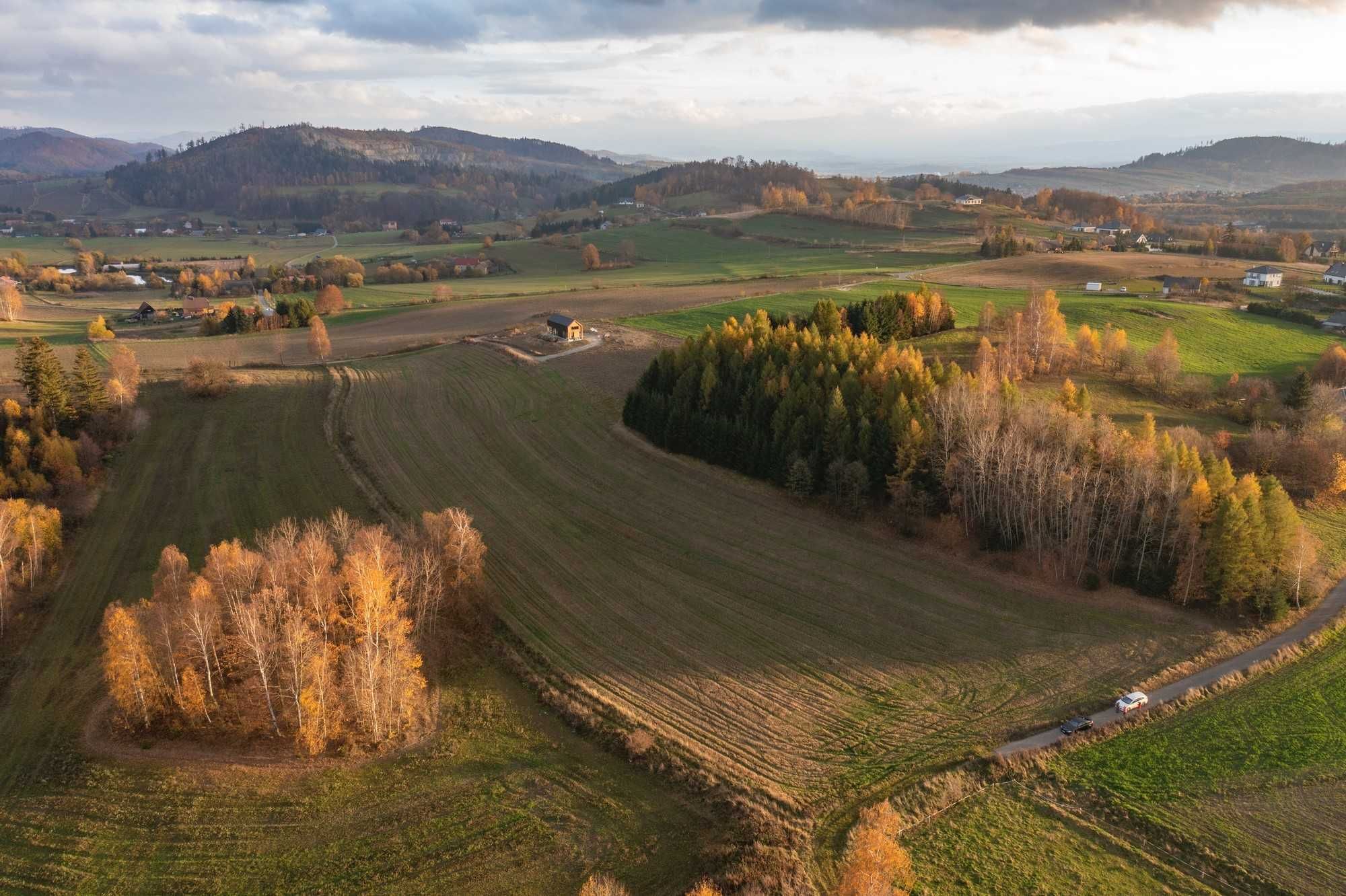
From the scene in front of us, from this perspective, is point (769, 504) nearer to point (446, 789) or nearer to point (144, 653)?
point (446, 789)

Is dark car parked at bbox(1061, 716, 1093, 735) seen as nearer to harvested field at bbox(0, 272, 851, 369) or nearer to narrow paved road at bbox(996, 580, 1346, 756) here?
narrow paved road at bbox(996, 580, 1346, 756)

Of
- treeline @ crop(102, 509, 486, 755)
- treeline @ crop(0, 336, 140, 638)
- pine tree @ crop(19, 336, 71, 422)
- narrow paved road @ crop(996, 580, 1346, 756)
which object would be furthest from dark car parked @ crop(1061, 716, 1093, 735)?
pine tree @ crop(19, 336, 71, 422)

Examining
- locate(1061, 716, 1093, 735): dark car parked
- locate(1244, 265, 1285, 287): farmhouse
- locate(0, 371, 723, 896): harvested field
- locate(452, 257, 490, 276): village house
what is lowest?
locate(0, 371, 723, 896): harvested field

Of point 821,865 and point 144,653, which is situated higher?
point 144,653

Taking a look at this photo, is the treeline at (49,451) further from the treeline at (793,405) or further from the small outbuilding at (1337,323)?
the small outbuilding at (1337,323)

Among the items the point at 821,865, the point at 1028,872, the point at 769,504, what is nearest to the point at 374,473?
the point at 769,504

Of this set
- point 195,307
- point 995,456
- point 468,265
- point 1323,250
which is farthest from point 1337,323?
point 195,307

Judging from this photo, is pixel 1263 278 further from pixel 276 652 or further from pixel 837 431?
pixel 276 652
